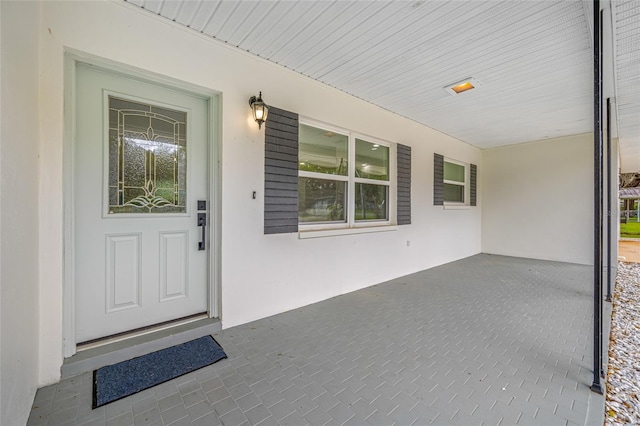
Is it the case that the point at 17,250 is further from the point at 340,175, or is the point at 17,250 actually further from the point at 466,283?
the point at 466,283

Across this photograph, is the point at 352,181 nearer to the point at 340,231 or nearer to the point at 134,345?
the point at 340,231

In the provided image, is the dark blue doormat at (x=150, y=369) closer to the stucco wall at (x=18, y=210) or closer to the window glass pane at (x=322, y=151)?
the stucco wall at (x=18, y=210)

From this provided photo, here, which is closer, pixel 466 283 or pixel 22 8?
pixel 22 8

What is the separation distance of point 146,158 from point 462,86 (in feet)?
12.5

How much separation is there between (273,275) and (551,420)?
2.47 metres

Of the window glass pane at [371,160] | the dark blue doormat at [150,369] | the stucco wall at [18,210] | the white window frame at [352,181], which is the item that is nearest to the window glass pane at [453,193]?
the white window frame at [352,181]

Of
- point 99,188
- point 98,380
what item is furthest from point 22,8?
point 98,380

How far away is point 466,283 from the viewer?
447 cm

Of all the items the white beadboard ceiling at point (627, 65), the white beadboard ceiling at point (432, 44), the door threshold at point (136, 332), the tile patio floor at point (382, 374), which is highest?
the white beadboard ceiling at point (432, 44)

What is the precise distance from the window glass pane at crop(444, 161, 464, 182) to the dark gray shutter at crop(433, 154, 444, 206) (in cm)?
58

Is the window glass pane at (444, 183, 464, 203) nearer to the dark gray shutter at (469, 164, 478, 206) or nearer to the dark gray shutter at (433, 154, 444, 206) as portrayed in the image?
the dark gray shutter at (469, 164, 478, 206)

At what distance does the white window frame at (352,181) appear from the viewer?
365 cm

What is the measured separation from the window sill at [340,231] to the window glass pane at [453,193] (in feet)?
7.71

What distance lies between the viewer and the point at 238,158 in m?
2.83
